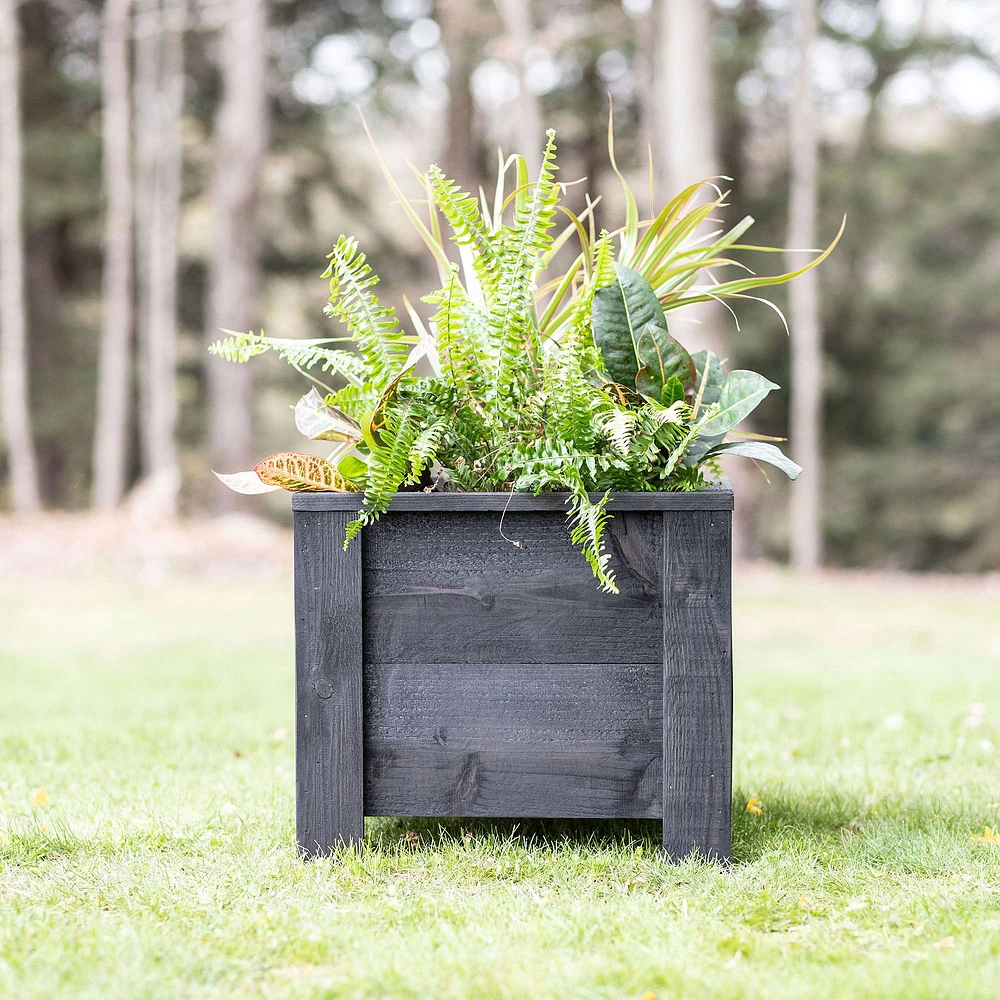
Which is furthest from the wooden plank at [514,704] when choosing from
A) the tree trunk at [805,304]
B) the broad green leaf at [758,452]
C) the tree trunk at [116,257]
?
the tree trunk at [116,257]

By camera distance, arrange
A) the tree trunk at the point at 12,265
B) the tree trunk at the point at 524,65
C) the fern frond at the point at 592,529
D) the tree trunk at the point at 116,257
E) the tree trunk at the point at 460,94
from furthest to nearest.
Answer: the tree trunk at the point at 460,94 → the tree trunk at the point at 116,257 → the tree trunk at the point at 12,265 → the tree trunk at the point at 524,65 → the fern frond at the point at 592,529

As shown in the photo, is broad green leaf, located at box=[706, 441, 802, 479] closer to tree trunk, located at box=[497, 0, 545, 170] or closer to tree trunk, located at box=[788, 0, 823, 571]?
tree trunk, located at box=[788, 0, 823, 571]

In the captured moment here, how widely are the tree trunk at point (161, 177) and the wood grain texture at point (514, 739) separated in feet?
35.2

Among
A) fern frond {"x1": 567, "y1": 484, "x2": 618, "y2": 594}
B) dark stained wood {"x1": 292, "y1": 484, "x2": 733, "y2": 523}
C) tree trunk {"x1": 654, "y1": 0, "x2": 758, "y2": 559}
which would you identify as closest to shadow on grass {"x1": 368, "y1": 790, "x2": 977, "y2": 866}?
fern frond {"x1": 567, "y1": 484, "x2": 618, "y2": 594}

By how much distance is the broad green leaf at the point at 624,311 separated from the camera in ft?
7.23

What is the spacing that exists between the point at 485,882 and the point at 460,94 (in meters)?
14.0

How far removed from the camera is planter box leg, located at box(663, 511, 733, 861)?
7.12 ft

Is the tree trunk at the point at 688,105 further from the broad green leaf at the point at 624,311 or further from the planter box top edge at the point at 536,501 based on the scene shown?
the planter box top edge at the point at 536,501

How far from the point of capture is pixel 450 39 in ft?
44.6

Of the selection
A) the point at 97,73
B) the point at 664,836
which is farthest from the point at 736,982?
the point at 97,73

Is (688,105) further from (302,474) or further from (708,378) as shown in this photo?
(302,474)

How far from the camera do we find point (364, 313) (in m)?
2.21

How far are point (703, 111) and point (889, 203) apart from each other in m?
7.92

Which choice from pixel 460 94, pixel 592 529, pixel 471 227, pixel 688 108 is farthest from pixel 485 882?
pixel 460 94
